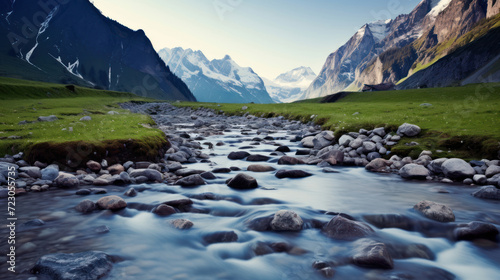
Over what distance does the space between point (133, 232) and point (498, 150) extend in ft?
49.0

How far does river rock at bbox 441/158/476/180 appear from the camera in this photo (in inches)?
458

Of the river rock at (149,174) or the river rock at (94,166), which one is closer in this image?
the river rock at (149,174)

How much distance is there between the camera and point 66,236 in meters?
6.81

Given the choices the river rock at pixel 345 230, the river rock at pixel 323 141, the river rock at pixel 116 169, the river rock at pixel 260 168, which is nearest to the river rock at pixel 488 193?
the river rock at pixel 345 230

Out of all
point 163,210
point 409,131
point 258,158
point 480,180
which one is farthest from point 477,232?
point 258,158

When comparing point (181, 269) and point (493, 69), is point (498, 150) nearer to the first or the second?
point (181, 269)

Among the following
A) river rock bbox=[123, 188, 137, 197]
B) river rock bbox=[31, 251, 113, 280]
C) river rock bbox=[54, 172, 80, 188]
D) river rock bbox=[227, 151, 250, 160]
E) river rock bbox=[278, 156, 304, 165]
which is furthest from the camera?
river rock bbox=[227, 151, 250, 160]

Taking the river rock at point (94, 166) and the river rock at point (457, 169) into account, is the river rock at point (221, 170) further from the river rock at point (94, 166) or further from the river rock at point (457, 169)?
the river rock at point (457, 169)

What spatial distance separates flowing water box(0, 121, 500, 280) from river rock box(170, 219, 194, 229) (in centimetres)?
21

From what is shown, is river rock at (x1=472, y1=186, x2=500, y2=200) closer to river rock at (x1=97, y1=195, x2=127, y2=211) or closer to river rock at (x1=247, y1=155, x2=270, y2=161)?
river rock at (x1=247, y1=155, x2=270, y2=161)

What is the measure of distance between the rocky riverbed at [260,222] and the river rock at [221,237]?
Result: 0.09ft

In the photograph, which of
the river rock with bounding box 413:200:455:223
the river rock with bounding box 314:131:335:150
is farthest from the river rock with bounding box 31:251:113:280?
the river rock with bounding box 314:131:335:150

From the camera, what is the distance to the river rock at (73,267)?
195 inches

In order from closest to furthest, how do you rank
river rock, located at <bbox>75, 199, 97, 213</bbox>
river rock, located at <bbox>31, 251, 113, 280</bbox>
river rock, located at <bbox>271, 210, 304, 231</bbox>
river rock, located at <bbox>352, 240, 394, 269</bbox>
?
1. river rock, located at <bbox>31, 251, 113, 280</bbox>
2. river rock, located at <bbox>352, 240, 394, 269</bbox>
3. river rock, located at <bbox>271, 210, 304, 231</bbox>
4. river rock, located at <bbox>75, 199, 97, 213</bbox>
